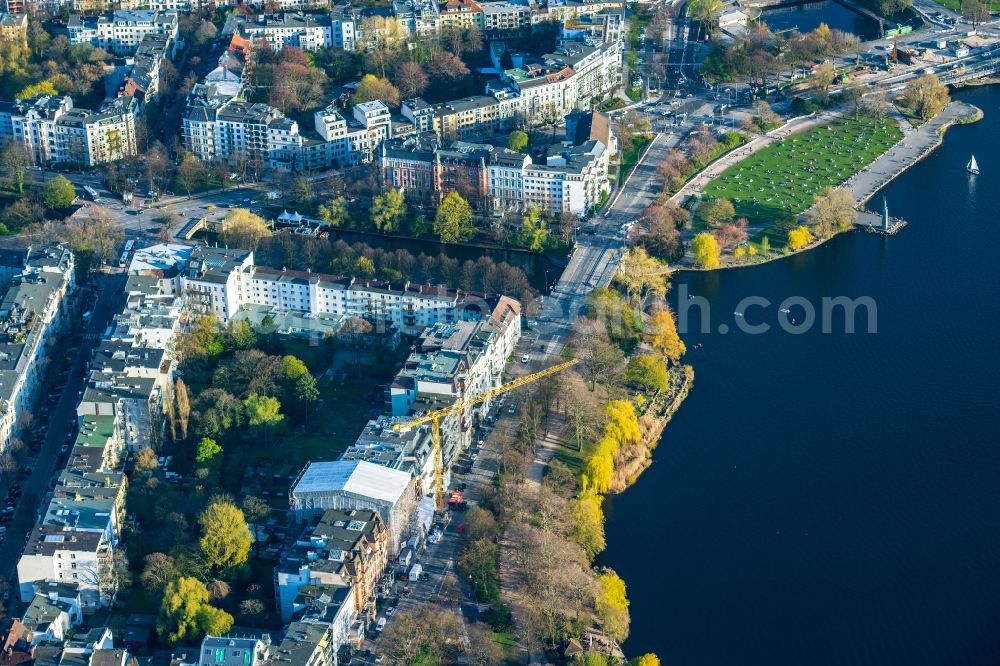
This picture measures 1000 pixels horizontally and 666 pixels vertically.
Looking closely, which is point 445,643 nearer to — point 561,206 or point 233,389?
point 233,389

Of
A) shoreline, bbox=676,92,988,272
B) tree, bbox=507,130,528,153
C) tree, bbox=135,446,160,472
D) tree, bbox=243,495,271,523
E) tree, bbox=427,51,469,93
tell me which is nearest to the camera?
tree, bbox=243,495,271,523

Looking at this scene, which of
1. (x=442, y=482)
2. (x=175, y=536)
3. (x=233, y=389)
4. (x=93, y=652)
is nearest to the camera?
(x=93, y=652)

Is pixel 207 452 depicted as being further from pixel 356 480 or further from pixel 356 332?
pixel 356 332

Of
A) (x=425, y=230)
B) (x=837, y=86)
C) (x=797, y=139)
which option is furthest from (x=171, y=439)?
(x=837, y=86)

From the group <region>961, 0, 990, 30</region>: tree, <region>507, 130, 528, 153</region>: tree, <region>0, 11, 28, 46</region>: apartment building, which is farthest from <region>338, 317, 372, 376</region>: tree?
<region>961, 0, 990, 30</region>: tree

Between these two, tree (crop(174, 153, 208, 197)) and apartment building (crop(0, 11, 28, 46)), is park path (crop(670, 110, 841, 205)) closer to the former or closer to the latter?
tree (crop(174, 153, 208, 197))

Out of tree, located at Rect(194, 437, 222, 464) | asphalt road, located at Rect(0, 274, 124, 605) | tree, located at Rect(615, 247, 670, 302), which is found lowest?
asphalt road, located at Rect(0, 274, 124, 605)
